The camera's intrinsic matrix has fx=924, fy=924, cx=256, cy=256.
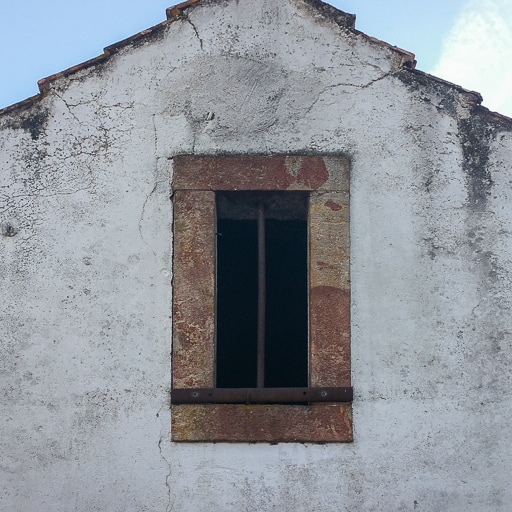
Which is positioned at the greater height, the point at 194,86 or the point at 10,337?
the point at 194,86

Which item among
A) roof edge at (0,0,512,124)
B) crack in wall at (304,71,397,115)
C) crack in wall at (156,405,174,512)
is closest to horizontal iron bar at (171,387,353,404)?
crack in wall at (156,405,174,512)

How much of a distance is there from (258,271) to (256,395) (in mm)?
870

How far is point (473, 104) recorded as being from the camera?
21.1 feet

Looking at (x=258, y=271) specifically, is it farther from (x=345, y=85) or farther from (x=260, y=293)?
(x=345, y=85)

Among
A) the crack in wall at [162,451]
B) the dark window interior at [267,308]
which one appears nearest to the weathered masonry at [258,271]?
the crack in wall at [162,451]

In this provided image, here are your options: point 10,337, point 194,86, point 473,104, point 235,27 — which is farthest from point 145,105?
point 473,104

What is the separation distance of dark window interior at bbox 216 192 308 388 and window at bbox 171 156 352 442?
0.49 m

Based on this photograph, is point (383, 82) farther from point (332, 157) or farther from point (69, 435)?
point (69, 435)

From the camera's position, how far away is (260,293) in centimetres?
617

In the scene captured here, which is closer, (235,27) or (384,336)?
(384,336)

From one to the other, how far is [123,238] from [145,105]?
0.97 metres

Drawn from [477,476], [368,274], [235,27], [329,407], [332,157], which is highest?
[235,27]

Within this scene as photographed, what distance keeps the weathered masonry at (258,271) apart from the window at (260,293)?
0.01 m

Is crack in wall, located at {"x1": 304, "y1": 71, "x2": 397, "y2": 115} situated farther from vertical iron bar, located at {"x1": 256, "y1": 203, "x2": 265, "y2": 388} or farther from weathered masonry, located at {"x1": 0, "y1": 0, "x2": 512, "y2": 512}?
vertical iron bar, located at {"x1": 256, "y1": 203, "x2": 265, "y2": 388}
